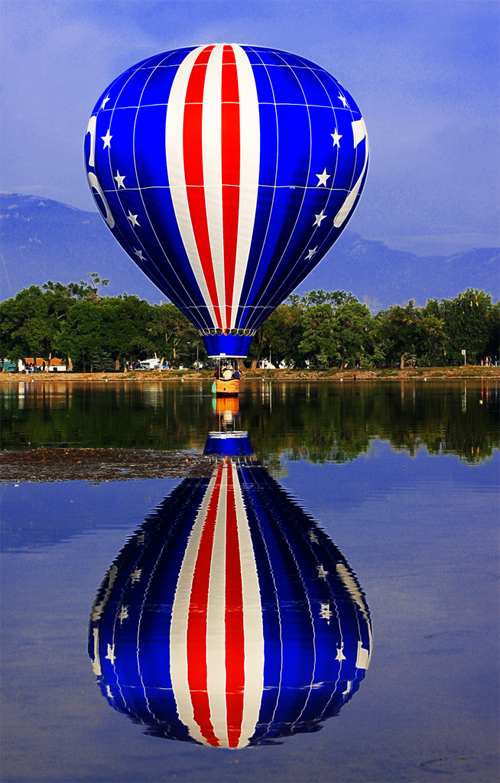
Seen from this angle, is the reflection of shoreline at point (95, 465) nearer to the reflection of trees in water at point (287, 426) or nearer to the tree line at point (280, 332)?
the reflection of trees in water at point (287, 426)

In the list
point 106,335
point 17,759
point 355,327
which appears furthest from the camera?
point 106,335

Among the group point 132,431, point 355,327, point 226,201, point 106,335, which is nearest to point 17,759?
point 132,431

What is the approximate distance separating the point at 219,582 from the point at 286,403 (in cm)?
5569

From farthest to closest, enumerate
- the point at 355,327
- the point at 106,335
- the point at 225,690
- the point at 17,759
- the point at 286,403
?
the point at 106,335
the point at 355,327
the point at 286,403
the point at 225,690
the point at 17,759

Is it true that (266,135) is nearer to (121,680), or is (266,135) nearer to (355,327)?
(121,680)

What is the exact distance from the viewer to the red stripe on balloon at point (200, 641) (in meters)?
10.0

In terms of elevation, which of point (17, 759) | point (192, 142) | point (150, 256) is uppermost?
point (192, 142)

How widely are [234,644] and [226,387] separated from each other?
166 feet

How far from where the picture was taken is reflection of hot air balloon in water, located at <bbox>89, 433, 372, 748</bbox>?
10.1 metres

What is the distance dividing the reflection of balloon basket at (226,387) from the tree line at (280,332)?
90.2 meters

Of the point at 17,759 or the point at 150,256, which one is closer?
the point at 17,759

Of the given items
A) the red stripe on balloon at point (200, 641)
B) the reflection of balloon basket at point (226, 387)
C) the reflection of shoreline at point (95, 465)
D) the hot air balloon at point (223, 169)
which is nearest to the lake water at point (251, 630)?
the red stripe on balloon at point (200, 641)

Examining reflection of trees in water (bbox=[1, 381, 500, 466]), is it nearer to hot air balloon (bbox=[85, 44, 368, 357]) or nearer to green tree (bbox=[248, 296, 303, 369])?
hot air balloon (bbox=[85, 44, 368, 357])

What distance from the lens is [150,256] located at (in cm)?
4975
